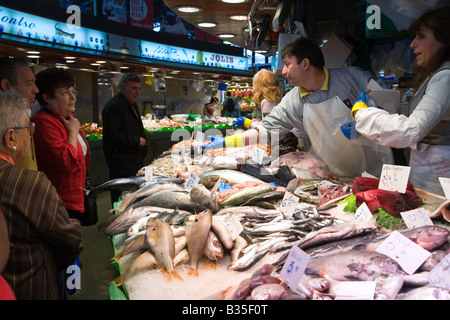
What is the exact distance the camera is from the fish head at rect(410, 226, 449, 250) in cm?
150

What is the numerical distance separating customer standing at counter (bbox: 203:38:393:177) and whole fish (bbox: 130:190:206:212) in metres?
1.49

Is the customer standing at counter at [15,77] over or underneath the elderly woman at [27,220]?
over

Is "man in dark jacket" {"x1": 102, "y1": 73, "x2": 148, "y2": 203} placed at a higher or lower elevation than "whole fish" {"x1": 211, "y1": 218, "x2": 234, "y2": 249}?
higher

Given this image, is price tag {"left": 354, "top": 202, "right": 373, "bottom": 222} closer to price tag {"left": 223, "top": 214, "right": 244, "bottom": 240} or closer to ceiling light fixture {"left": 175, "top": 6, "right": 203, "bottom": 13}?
price tag {"left": 223, "top": 214, "right": 244, "bottom": 240}

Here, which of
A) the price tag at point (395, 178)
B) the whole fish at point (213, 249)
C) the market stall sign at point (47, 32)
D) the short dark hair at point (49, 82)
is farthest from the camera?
the market stall sign at point (47, 32)

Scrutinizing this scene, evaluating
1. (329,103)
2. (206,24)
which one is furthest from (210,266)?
(206,24)

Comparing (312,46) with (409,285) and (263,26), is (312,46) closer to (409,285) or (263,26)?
(263,26)

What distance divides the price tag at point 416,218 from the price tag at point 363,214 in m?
0.21

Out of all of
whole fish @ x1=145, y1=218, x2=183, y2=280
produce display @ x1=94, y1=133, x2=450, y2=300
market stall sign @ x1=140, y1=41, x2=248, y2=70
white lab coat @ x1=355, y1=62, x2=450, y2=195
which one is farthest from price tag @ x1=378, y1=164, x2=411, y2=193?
market stall sign @ x1=140, y1=41, x2=248, y2=70

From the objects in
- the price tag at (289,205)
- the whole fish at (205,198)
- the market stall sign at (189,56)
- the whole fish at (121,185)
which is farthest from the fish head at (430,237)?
the market stall sign at (189,56)

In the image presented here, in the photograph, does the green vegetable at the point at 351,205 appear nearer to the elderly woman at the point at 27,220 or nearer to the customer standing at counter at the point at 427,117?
the customer standing at counter at the point at 427,117

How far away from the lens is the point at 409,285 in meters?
1.33

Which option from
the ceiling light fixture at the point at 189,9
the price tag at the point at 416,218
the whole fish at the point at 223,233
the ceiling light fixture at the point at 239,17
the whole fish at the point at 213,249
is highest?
the ceiling light fixture at the point at 239,17

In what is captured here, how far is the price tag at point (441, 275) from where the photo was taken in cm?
125
